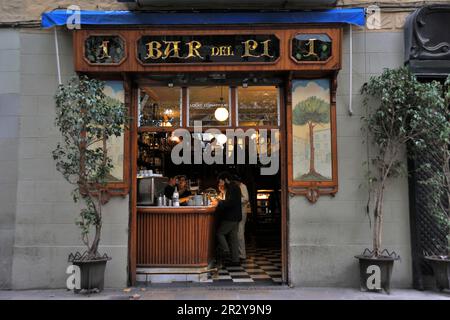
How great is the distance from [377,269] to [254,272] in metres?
2.71

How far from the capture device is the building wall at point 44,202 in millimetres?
8055

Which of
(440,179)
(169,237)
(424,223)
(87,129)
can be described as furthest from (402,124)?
(87,129)

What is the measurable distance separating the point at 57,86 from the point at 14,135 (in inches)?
43.3

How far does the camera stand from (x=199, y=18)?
8.04 metres

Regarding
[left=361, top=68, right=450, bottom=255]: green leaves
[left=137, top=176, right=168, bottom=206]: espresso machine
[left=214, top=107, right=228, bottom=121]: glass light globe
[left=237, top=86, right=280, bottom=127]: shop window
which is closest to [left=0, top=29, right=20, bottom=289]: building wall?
[left=137, top=176, right=168, bottom=206]: espresso machine

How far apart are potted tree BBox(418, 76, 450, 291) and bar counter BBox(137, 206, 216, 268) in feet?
12.6

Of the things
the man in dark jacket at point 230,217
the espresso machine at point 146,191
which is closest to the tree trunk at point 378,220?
the man in dark jacket at point 230,217

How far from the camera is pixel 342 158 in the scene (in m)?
8.28

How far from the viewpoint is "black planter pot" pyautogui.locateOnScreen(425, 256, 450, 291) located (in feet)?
24.8

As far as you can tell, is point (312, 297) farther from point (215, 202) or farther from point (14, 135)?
point (14, 135)

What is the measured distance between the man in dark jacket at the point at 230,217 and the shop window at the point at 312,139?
2303 millimetres
